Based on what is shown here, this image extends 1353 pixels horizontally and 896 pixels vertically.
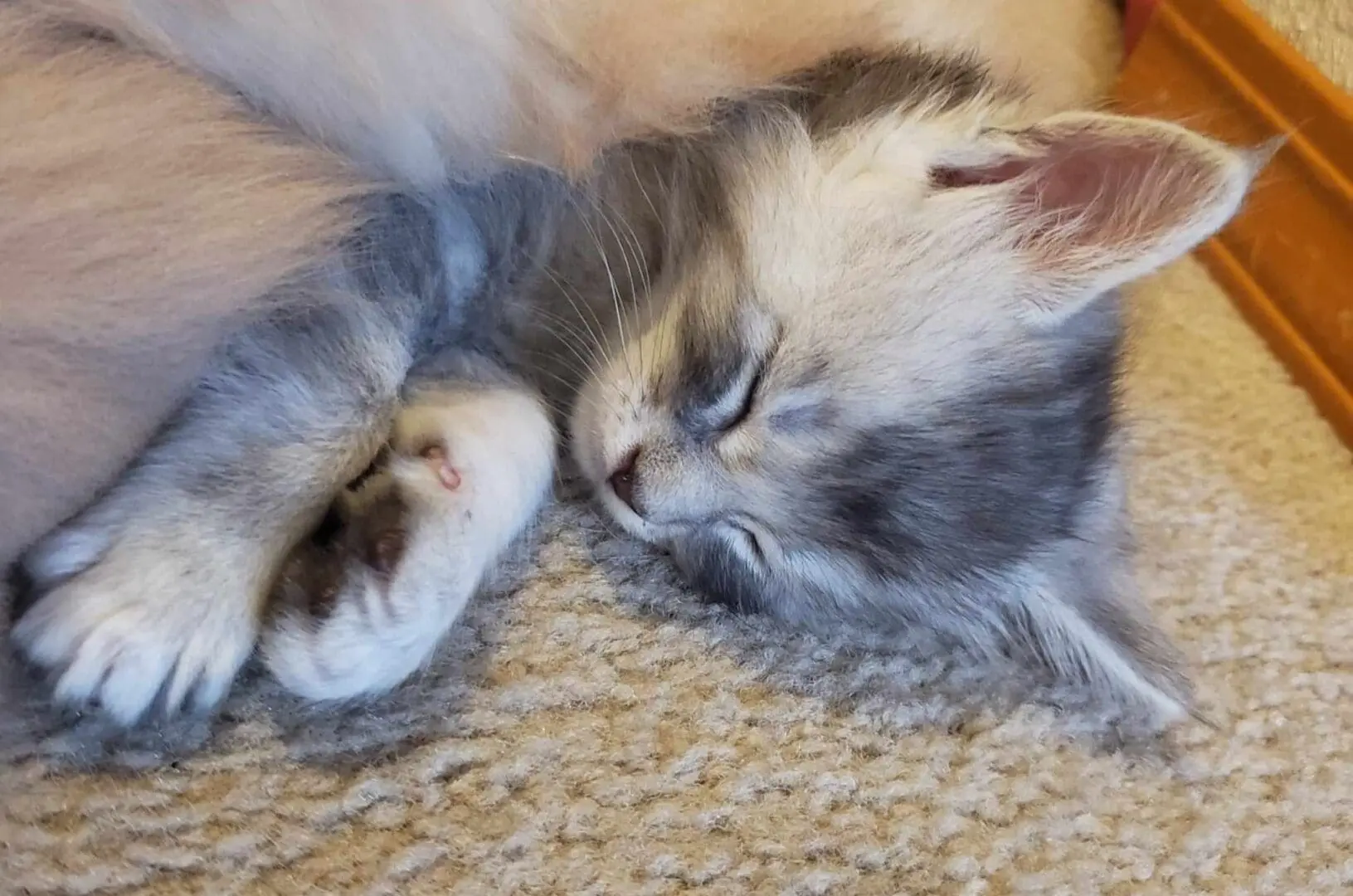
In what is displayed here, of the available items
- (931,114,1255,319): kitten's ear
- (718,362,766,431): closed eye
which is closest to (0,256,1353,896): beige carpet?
(718,362,766,431): closed eye

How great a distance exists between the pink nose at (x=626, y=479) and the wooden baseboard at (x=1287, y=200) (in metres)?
0.85

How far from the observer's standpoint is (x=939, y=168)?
95 cm

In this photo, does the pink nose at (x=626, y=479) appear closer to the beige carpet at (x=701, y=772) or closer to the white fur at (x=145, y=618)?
the beige carpet at (x=701, y=772)

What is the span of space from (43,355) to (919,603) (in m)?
0.68

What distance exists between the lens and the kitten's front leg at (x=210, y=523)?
71cm

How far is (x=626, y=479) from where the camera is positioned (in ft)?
3.04

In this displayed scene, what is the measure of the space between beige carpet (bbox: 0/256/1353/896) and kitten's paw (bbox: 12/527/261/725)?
0.03m

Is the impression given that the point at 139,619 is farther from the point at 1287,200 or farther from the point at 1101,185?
the point at 1287,200

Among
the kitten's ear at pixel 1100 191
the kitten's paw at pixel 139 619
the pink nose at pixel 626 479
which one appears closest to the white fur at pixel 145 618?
the kitten's paw at pixel 139 619

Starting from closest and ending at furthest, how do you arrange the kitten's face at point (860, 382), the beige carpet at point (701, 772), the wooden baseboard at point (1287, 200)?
the beige carpet at point (701, 772)
the kitten's face at point (860, 382)
the wooden baseboard at point (1287, 200)

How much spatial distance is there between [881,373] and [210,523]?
19.8 inches

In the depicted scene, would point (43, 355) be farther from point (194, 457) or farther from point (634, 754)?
point (634, 754)

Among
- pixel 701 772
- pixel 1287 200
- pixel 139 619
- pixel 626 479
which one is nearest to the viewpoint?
pixel 139 619

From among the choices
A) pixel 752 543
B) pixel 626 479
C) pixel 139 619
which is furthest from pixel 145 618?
pixel 752 543
